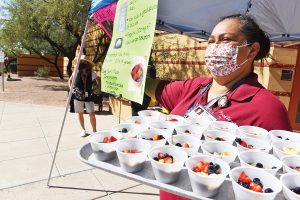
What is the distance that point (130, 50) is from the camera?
2.01 meters

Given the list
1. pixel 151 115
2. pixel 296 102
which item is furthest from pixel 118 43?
pixel 296 102

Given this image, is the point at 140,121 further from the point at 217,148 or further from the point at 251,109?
the point at 251,109

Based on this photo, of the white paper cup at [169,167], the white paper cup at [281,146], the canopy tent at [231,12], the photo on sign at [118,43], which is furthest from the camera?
the canopy tent at [231,12]

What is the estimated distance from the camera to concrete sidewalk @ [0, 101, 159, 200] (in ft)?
12.8

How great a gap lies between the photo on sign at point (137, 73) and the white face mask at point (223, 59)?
605mm

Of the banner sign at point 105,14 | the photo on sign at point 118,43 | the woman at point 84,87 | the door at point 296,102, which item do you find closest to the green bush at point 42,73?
the woman at point 84,87

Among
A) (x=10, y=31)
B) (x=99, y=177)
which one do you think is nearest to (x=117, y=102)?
(x=99, y=177)

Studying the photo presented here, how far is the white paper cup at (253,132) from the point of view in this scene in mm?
1708

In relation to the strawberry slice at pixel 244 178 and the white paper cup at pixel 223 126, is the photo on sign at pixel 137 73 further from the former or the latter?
the strawberry slice at pixel 244 178

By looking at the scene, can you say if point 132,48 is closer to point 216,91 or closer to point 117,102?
point 216,91

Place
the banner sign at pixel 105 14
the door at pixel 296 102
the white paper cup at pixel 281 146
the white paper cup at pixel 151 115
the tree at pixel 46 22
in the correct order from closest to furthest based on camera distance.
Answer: the white paper cup at pixel 281 146 → the white paper cup at pixel 151 115 → the banner sign at pixel 105 14 → the door at pixel 296 102 → the tree at pixel 46 22

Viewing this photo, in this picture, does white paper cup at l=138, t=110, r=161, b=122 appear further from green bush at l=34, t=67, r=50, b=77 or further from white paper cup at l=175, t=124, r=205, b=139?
green bush at l=34, t=67, r=50, b=77

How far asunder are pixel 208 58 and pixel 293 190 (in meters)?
1.26

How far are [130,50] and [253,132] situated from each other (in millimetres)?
1049
